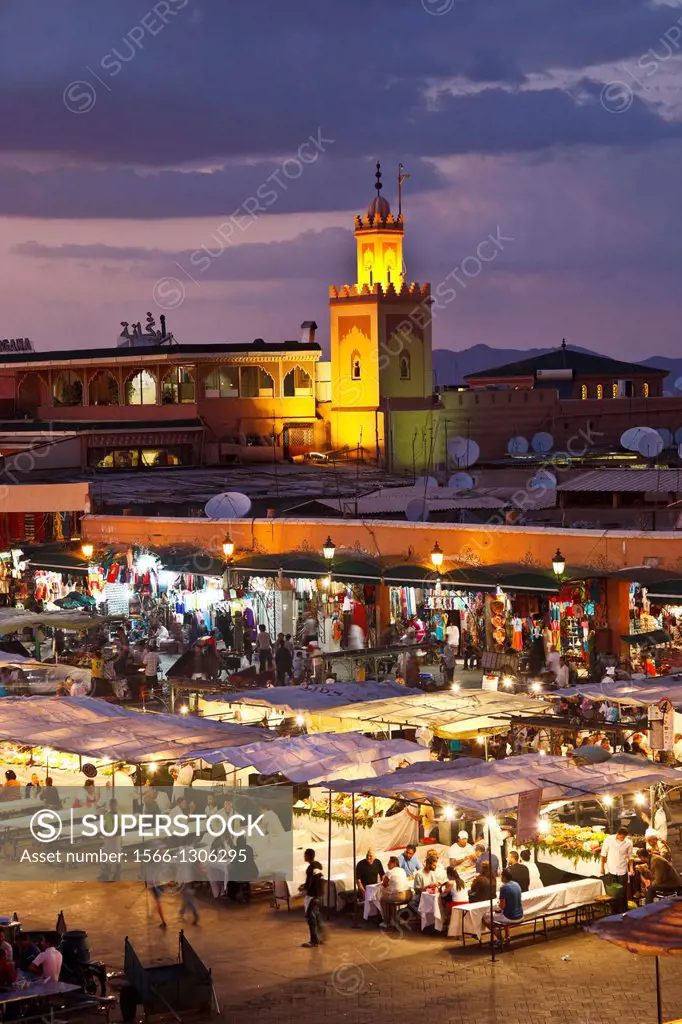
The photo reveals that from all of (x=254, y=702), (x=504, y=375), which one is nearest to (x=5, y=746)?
(x=254, y=702)

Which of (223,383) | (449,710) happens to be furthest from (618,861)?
(223,383)

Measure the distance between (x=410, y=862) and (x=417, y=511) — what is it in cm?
1723

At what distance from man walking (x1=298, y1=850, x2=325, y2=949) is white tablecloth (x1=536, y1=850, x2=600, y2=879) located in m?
2.28

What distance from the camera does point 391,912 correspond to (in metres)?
16.2

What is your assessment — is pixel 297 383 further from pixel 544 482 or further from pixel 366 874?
pixel 366 874

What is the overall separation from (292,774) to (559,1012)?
186 inches

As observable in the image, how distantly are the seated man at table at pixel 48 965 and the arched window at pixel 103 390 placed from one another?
5412cm

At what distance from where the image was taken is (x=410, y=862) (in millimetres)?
16906

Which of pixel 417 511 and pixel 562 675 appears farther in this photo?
pixel 417 511

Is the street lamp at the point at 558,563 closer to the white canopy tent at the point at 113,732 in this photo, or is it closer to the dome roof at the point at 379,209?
the white canopy tent at the point at 113,732

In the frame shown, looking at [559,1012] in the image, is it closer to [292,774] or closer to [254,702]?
[292,774]

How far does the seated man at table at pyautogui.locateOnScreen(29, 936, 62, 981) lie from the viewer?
1370 cm

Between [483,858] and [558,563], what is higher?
[558,563]

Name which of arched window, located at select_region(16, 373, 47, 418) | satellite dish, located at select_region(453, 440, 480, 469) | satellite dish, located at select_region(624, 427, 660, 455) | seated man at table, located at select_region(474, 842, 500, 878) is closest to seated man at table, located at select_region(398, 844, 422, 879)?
seated man at table, located at select_region(474, 842, 500, 878)
